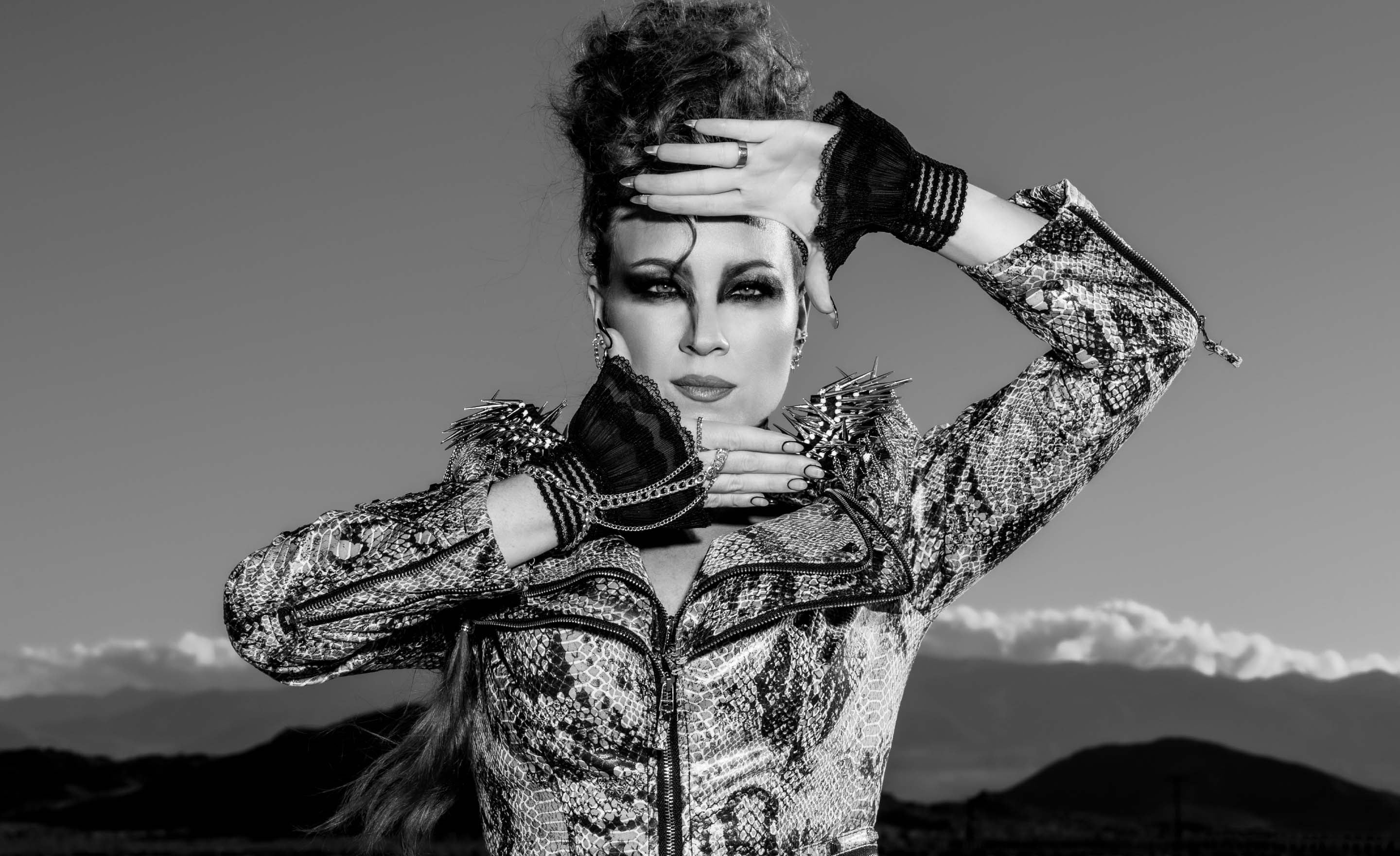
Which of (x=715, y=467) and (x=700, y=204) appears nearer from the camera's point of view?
(x=715, y=467)

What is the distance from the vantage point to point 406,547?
2818mm

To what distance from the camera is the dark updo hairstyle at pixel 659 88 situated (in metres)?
3.23

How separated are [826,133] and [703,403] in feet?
2.26

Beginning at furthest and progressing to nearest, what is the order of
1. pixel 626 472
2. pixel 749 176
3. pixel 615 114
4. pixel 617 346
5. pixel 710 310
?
pixel 615 114 < pixel 617 346 < pixel 710 310 < pixel 749 176 < pixel 626 472

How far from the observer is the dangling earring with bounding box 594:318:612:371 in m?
3.24

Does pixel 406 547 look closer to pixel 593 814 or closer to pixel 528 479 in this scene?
pixel 528 479

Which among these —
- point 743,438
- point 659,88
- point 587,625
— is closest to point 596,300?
point 659,88

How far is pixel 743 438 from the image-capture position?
278 centimetres

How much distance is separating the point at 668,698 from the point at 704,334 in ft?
2.77

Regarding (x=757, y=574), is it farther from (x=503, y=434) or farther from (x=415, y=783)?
(x=415, y=783)

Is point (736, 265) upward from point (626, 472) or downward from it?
upward

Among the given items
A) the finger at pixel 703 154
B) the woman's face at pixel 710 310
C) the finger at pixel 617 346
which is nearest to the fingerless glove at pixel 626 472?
the woman's face at pixel 710 310

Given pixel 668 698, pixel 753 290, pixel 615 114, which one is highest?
pixel 615 114

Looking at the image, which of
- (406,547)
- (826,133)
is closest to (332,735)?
(406,547)
